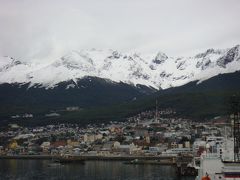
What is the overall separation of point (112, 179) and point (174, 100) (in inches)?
4689

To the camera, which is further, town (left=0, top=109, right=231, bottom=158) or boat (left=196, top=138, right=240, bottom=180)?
town (left=0, top=109, right=231, bottom=158)

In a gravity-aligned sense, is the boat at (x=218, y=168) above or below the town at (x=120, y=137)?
below

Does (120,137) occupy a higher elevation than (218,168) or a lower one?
higher

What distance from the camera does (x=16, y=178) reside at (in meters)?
66.5

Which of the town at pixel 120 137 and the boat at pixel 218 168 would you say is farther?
the town at pixel 120 137

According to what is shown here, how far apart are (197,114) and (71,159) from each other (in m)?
64.6

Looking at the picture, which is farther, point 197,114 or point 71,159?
point 197,114

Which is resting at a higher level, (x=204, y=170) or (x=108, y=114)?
(x=108, y=114)

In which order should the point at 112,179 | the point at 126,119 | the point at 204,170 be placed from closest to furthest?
the point at 204,170, the point at 112,179, the point at 126,119

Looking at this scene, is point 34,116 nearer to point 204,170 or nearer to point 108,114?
point 108,114

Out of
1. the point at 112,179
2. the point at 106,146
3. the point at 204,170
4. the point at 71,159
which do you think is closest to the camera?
the point at 204,170

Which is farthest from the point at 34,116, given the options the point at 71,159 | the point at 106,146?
the point at 71,159

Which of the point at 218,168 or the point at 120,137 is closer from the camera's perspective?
the point at 218,168

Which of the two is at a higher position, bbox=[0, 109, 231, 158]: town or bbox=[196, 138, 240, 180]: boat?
bbox=[0, 109, 231, 158]: town
